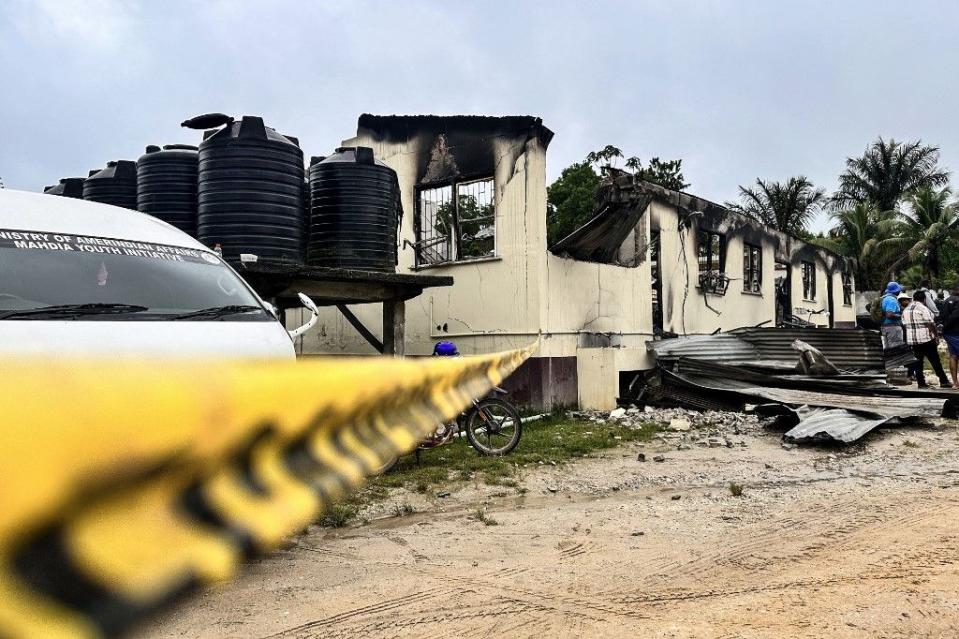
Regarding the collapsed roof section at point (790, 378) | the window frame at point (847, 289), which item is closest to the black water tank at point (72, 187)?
the collapsed roof section at point (790, 378)

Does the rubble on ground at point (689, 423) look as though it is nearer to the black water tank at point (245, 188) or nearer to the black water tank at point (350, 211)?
the black water tank at point (350, 211)

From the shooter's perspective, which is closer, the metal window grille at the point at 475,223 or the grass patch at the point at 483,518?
the grass patch at the point at 483,518

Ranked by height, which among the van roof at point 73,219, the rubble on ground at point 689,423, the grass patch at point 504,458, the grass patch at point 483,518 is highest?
the van roof at point 73,219

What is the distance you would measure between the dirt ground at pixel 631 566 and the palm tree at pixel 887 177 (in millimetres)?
38017

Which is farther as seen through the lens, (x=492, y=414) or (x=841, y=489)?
(x=492, y=414)

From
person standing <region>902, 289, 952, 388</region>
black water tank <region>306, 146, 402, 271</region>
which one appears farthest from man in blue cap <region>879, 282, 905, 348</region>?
black water tank <region>306, 146, 402, 271</region>

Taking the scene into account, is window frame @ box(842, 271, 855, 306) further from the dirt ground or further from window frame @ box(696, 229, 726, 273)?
the dirt ground

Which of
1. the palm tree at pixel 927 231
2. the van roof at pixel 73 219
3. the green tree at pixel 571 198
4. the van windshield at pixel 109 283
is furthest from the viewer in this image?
the palm tree at pixel 927 231

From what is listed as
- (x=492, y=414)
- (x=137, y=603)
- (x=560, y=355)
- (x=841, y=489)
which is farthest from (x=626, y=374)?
(x=137, y=603)

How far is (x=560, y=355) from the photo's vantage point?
36.1ft

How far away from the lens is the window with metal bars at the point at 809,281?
916 inches

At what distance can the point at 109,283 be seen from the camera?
3.60 m

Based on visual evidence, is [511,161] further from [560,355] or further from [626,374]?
[626,374]

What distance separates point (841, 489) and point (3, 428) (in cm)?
635
